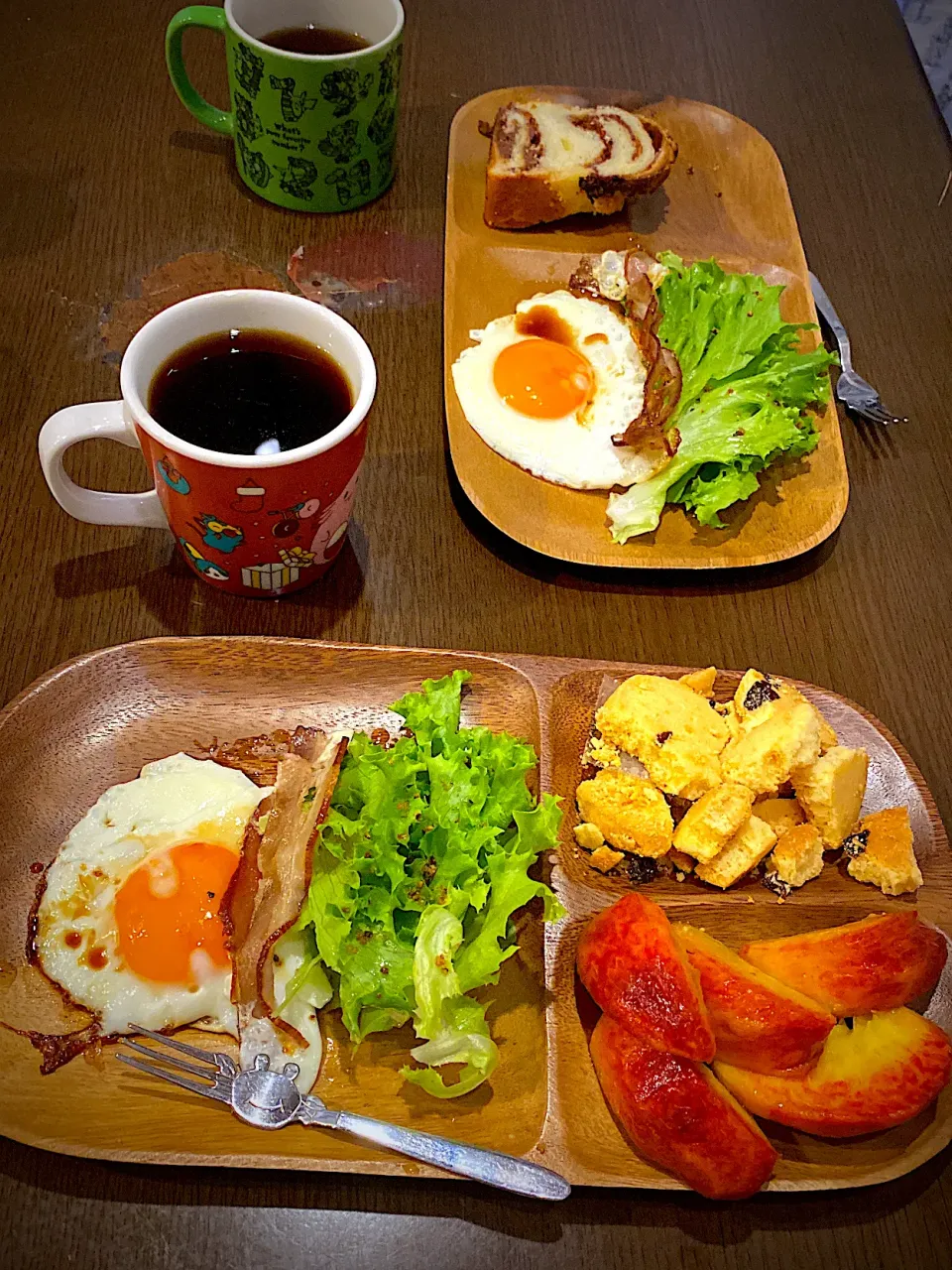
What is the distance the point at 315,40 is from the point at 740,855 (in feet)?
5.32

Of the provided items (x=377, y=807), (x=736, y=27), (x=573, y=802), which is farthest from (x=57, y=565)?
(x=736, y=27)

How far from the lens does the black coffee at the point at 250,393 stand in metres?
1.37

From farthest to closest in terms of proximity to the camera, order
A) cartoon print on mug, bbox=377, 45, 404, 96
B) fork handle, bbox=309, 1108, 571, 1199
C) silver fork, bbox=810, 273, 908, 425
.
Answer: silver fork, bbox=810, 273, 908, 425 → cartoon print on mug, bbox=377, 45, 404, 96 → fork handle, bbox=309, 1108, 571, 1199

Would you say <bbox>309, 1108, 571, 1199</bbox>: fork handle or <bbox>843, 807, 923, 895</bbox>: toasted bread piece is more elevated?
<bbox>843, 807, 923, 895</bbox>: toasted bread piece

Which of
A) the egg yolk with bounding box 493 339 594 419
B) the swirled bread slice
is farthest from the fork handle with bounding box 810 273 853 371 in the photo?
the egg yolk with bounding box 493 339 594 419

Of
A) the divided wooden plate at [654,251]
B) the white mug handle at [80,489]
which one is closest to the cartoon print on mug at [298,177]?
the divided wooden plate at [654,251]

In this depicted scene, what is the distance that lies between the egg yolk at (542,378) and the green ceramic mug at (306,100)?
0.51 m

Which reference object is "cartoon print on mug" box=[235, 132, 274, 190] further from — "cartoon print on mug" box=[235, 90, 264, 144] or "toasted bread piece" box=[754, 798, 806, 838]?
"toasted bread piece" box=[754, 798, 806, 838]

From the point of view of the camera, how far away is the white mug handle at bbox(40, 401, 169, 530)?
1.35 meters

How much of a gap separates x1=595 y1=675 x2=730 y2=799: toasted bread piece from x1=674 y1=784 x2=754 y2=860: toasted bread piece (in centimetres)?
4

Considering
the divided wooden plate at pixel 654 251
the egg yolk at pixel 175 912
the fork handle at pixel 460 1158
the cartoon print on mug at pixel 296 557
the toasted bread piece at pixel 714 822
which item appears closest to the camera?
the fork handle at pixel 460 1158

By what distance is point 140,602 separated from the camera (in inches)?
62.2

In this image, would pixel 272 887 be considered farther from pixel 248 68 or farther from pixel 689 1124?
pixel 248 68

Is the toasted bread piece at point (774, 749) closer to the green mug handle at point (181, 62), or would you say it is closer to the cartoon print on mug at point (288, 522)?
the cartoon print on mug at point (288, 522)
